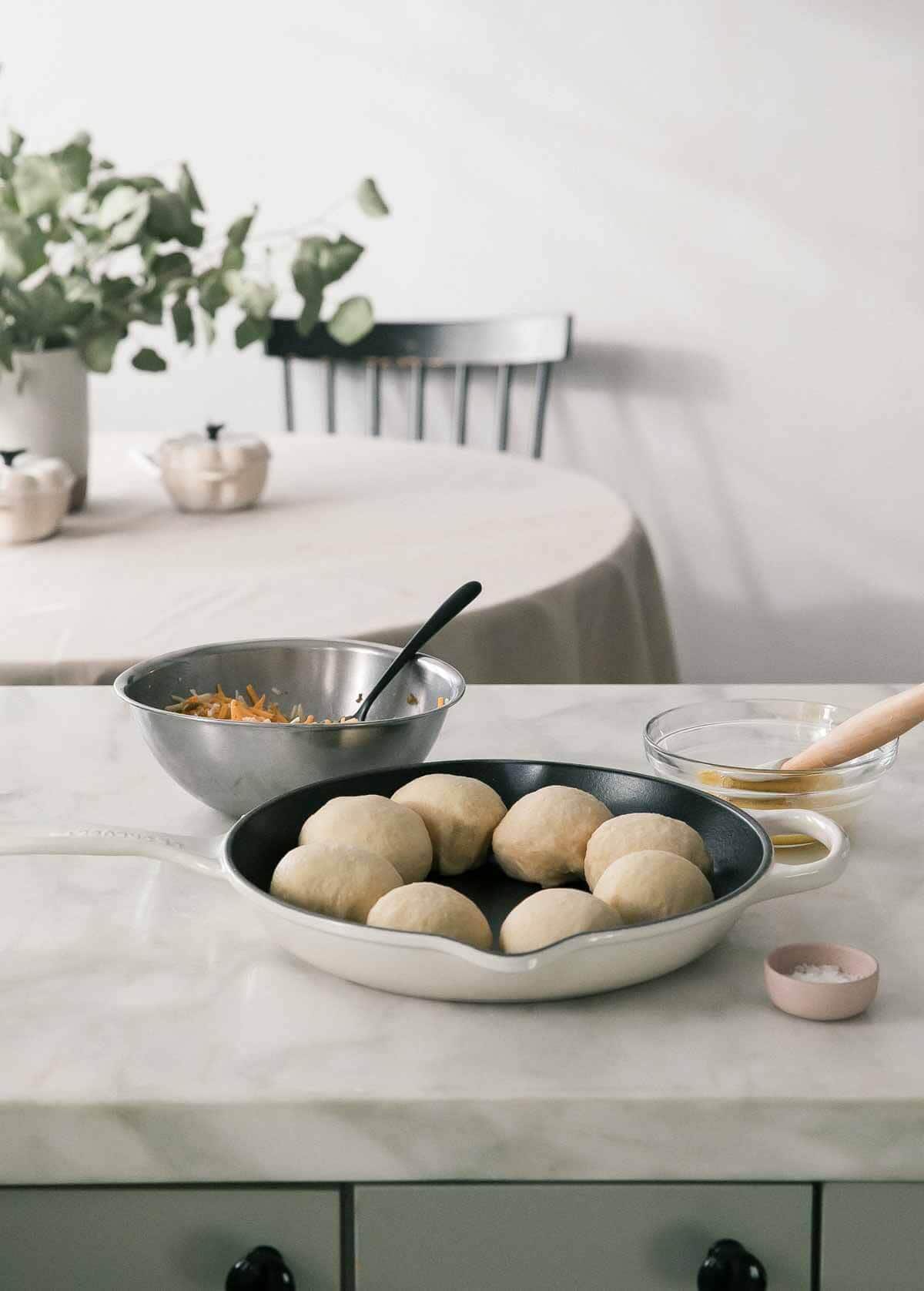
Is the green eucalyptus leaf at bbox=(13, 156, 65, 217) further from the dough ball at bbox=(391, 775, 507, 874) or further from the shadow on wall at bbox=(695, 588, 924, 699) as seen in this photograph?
the shadow on wall at bbox=(695, 588, 924, 699)

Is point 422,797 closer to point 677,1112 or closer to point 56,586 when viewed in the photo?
point 677,1112

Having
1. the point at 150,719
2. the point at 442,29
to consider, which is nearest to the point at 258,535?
the point at 150,719

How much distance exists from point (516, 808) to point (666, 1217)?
0.22 m

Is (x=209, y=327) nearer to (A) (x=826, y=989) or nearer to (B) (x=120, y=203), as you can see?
(B) (x=120, y=203)

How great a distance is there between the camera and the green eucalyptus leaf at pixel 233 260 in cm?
183

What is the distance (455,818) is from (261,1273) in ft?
0.76

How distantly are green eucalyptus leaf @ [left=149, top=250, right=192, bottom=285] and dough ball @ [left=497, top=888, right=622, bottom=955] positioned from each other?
1.35 m

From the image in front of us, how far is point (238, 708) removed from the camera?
0.90 m

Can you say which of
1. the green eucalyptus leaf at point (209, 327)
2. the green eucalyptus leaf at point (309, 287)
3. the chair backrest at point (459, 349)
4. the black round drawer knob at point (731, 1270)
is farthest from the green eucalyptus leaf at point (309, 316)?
the black round drawer knob at point (731, 1270)

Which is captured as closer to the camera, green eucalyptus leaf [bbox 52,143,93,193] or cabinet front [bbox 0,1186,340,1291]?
cabinet front [bbox 0,1186,340,1291]

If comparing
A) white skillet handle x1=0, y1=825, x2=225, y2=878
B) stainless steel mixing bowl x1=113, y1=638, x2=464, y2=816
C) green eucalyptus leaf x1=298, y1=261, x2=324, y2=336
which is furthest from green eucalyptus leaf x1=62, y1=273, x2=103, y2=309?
white skillet handle x1=0, y1=825, x2=225, y2=878

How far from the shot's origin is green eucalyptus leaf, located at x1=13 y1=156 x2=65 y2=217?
1.69 metres

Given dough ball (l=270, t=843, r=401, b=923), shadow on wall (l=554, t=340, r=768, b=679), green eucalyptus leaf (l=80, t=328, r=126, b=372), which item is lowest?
shadow on wall (l=554, t=340, r=768, b=679)

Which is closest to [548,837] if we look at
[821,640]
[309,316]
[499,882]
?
[499,882]
